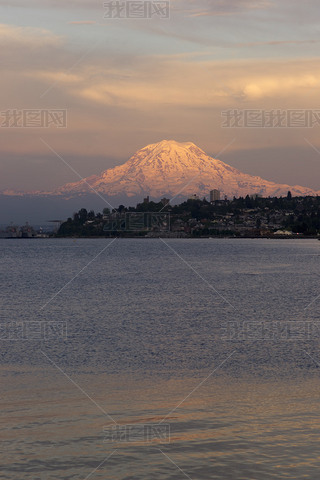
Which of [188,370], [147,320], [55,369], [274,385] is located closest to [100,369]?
[55,369]

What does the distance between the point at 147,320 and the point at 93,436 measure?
104ft

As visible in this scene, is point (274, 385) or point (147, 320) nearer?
point (274, 385)

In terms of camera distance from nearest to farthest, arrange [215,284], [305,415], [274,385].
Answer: [305,415], [274,385], [215,284]

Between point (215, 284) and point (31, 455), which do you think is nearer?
point (31, 455)

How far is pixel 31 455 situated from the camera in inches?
702

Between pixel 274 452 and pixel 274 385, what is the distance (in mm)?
8472

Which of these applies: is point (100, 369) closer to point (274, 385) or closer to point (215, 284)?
point (274, 385)

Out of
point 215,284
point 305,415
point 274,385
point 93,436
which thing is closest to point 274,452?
point 305,415

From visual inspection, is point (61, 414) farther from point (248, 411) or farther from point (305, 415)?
point (305, 415)

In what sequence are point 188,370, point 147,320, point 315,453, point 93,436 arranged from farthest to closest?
point 147,320
point 188,370
point 93,436
point 315,453

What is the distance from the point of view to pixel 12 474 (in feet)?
53.9

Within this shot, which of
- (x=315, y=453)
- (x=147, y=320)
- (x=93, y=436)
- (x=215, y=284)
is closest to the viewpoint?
(x=315, y=453)

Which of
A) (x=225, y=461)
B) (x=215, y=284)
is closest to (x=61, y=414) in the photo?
(x=225, y=461)

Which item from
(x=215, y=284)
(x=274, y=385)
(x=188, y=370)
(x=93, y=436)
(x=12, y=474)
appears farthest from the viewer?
(x=215, y=284)
